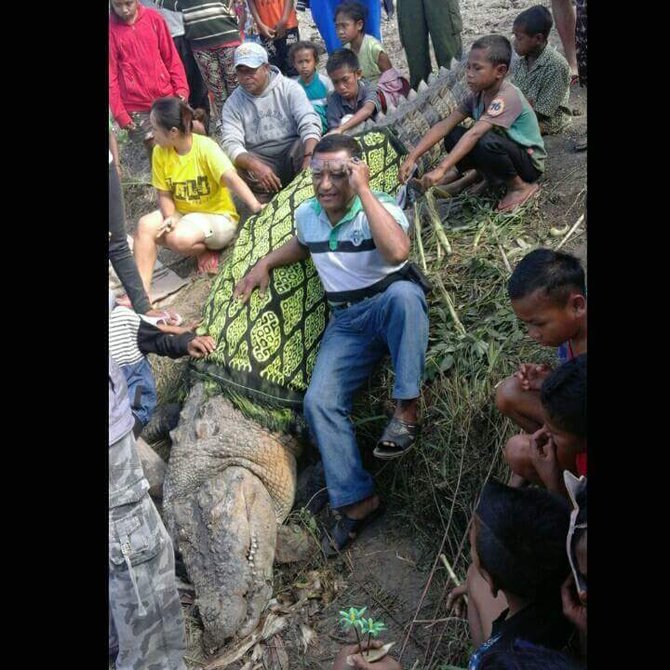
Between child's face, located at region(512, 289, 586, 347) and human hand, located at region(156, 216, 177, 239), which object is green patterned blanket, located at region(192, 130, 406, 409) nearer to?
human hand, located at region(156, 216, 177, 239)

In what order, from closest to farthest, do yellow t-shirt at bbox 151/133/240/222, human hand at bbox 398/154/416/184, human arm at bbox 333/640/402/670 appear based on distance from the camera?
human arm at bbox 333/640/402/670 → human hand at bbox 398/154/416/184 → yellow t-shirt at bbox 151/133/240/222

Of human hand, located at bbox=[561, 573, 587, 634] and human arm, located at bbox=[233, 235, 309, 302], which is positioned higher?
human hand, located at bbox=[561, 573, 587, 634]

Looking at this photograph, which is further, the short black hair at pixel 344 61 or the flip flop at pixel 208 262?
the short black hair at pixel 344 61

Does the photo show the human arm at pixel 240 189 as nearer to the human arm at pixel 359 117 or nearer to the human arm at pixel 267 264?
the human arm at pixel 359 117

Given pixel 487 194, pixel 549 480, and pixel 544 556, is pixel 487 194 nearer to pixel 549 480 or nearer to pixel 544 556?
pixel 549 480

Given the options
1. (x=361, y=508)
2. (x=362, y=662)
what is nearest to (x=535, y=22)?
(x=361, y=508)

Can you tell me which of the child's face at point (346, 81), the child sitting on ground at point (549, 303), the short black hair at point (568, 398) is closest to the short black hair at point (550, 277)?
the child sitting on ground at point (549, 303)

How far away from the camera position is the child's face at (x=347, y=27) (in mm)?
6258

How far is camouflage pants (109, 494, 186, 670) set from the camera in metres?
2.54

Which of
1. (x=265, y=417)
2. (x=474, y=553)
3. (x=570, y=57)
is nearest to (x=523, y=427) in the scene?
(x=474, y=553)

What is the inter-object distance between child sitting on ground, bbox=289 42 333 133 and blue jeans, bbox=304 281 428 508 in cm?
302

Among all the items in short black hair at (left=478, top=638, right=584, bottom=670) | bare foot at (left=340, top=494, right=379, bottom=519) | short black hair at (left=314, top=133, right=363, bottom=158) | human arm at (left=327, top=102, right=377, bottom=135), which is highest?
short black hair at (left=314, top=133, right=363, bottom=158)

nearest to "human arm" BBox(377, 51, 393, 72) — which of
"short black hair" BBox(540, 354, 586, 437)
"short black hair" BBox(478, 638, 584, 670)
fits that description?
"short black hair" BBox(540, 354, 586, 437)

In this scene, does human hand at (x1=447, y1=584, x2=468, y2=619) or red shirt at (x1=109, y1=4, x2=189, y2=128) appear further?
red shirt at (x1=109, y1=4, x2=189, y2=128)
